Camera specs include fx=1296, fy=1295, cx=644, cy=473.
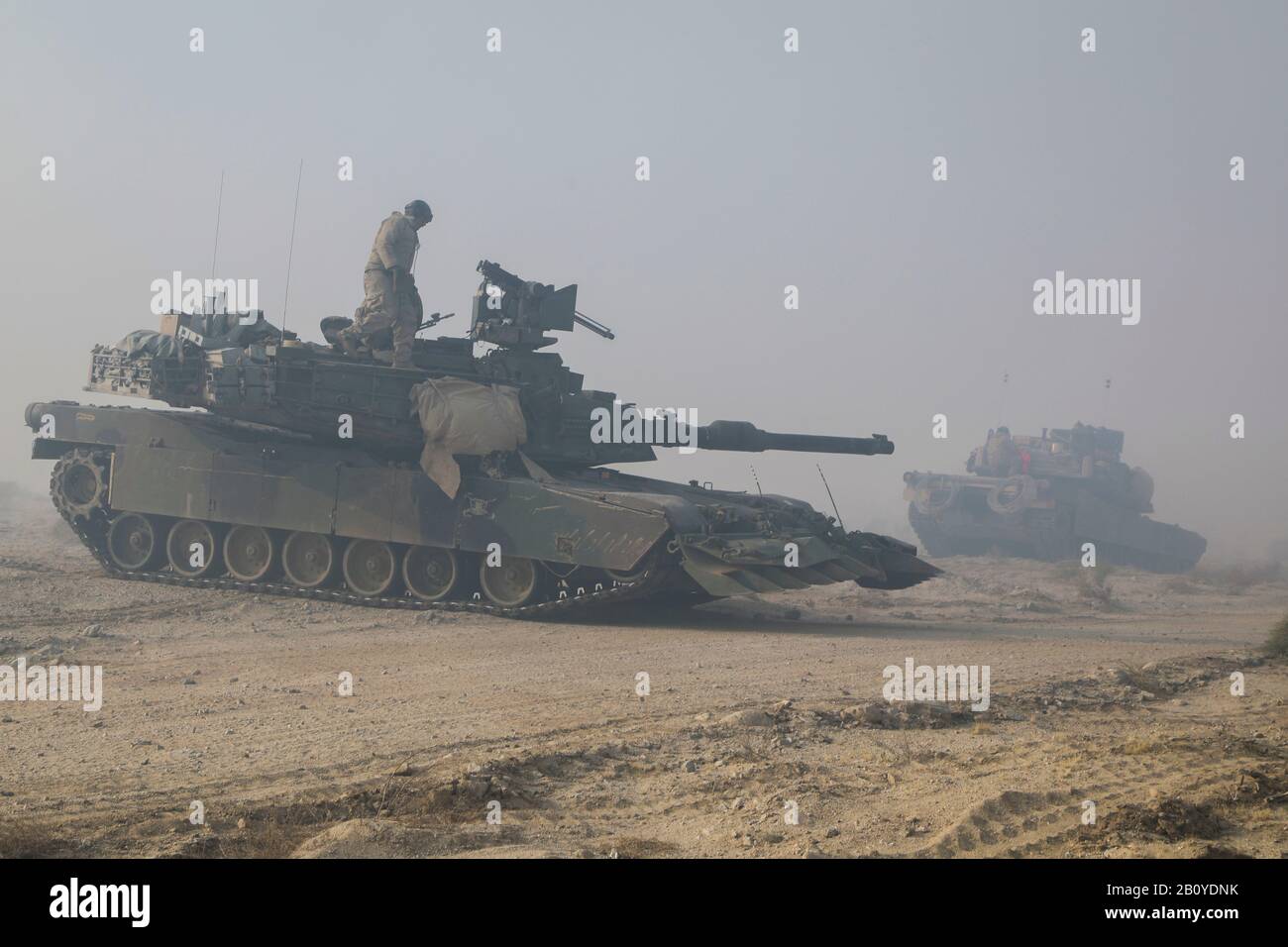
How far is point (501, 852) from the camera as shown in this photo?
609 cm

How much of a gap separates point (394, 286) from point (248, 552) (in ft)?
14.8

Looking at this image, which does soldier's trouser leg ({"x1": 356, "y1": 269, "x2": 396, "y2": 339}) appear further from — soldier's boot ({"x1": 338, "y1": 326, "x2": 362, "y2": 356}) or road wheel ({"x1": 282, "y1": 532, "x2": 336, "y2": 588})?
road wheel ({"x1": 282, "y1": 532, "x2": 336, "y2": 588})

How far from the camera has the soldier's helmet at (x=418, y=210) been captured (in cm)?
1720

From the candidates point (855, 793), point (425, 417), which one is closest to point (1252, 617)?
point (425, 417)

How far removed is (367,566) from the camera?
58.0ft

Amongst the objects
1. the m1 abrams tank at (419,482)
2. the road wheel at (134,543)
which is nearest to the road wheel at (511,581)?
the m1 abrams tank at (419,482)

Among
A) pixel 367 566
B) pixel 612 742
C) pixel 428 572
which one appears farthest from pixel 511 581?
pixel 612 742

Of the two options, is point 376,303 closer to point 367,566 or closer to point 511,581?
point 367,566

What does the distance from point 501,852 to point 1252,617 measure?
17996 millimetres

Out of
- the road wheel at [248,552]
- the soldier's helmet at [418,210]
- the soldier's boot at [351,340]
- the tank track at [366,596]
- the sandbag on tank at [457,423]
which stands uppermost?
the soldier's helmet at [418,210]

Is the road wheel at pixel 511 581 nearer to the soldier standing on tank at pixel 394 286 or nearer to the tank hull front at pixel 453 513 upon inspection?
the tank hull front at pixel 453 513

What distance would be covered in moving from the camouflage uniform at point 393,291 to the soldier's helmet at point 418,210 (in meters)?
0.09

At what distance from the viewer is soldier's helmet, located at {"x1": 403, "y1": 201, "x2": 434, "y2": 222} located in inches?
677

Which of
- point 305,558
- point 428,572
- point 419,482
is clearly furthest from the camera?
point 305,558
